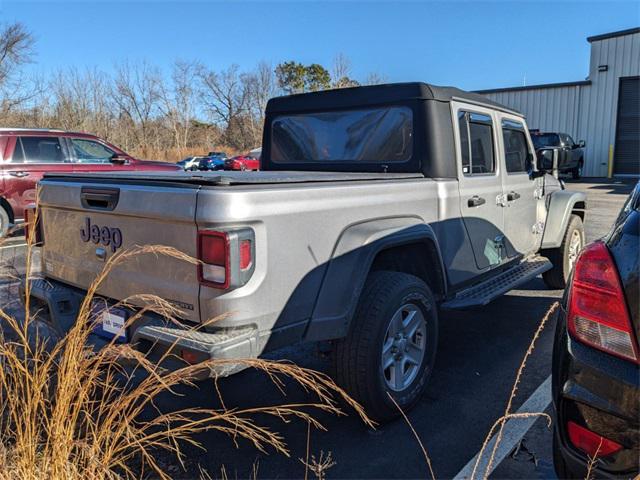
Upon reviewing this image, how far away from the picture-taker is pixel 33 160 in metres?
9.63

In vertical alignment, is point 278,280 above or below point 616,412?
above

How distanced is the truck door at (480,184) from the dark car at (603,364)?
74.3 inches

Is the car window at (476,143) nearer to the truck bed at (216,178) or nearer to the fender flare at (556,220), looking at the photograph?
the truck bed at (216,178)

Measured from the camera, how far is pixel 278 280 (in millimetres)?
2484

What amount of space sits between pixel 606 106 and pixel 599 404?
88.2 feet

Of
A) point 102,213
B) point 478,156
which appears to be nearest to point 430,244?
point 478,156

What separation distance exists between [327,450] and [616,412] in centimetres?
159

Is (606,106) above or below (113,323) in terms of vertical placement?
above

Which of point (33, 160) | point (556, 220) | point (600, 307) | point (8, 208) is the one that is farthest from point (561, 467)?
point (33, 160)

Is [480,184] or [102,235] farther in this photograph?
[480,184]

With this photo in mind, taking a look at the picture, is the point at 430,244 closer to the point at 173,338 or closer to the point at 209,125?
the point at 173,338

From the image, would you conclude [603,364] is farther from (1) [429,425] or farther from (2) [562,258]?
(2) [562,258]

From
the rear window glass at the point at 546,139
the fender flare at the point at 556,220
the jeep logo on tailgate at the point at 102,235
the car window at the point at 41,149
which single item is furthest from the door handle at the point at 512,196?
the rear window glass at the point at 546,139

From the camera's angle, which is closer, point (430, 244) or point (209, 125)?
point (430, 244)
